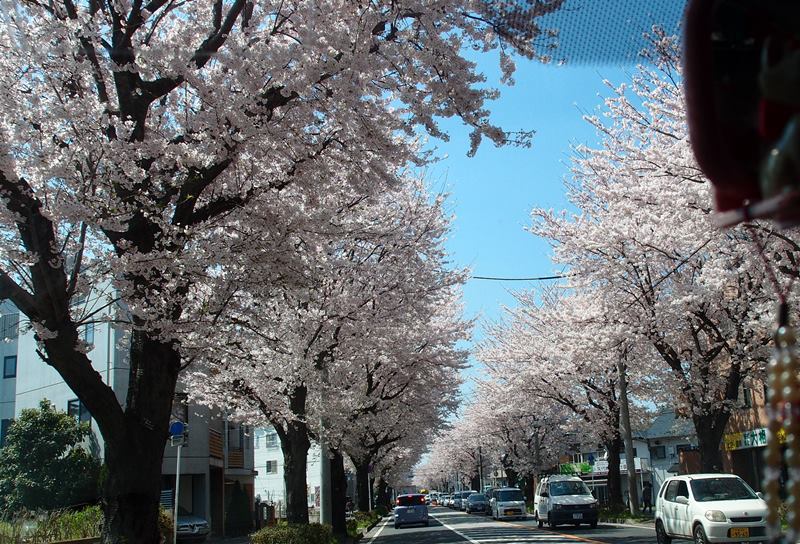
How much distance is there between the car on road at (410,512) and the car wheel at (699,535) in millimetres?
24977

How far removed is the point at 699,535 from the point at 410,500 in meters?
26.2

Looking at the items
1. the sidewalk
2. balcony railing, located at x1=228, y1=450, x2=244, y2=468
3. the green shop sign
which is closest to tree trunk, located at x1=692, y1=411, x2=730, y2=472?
the sidewalk

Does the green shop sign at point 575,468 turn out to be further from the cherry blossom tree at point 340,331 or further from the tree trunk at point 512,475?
the cherry blossom tree at point 340,331

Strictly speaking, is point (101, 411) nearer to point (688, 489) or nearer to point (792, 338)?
point (792, 338)

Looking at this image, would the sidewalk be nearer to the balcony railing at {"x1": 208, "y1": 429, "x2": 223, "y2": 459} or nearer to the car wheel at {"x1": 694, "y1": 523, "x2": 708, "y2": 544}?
the balcony railing at {"x1": 208, "y1": 429, "x2": 223, "y2": 459}

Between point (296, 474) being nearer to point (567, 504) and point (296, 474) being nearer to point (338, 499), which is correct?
point (338, 499)

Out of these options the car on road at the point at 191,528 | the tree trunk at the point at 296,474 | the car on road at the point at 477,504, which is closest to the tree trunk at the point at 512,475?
the car on road at the point at 477,504

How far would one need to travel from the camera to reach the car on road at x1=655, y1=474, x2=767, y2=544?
14422mm

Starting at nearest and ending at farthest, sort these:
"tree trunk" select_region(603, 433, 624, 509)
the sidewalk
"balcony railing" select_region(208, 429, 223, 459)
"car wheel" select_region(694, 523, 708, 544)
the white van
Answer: "car wheel" select_region(694, 523, 708, 544), the white van, the sidewalk, "tree trunk" select_region(603, 433, 624, 509), "balcony railing" select_region(208, 429, 223, 459)

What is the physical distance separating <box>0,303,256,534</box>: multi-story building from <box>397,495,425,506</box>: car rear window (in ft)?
29.4

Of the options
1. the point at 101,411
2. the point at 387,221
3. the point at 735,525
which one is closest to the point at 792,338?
the point at 101,411

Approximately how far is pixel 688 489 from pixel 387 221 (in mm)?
9596

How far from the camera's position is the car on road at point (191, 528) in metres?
28.6

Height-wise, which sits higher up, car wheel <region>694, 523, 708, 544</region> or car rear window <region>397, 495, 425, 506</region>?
car wheel <region>694, 523, 708, 544</region>
